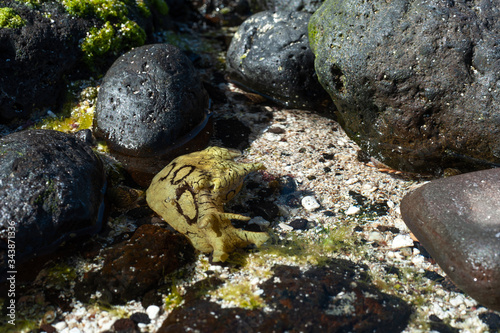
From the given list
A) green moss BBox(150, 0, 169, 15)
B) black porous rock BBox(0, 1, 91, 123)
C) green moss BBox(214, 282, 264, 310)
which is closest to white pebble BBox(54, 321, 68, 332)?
green moss BBox(214, 282, 264, 310)

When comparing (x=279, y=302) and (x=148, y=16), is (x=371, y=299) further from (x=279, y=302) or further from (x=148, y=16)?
(x=148, y=16)

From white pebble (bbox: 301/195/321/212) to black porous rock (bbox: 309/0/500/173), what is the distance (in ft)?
3.50

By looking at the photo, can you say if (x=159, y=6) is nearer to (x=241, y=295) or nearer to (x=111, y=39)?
(x=111, y=39)

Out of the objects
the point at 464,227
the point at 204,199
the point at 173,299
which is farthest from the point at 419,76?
the point at 173,299

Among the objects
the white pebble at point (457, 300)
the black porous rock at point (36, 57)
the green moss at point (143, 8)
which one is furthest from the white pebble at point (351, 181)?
the green moss at point (143, 8)

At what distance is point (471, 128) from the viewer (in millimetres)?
4105

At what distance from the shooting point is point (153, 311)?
3.10 metres

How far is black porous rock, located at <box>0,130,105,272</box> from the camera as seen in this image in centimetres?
340

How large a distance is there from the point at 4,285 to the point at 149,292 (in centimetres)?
116

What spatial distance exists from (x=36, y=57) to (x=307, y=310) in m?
4.29

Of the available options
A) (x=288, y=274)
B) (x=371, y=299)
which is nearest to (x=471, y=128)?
(x=371, y=299)

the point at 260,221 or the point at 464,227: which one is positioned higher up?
the point at 464,227

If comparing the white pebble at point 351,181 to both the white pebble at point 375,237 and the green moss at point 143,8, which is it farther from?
the green moss at point 143,8

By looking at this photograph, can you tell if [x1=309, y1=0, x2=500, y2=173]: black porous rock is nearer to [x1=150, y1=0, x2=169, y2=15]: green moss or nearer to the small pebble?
the small pebble
